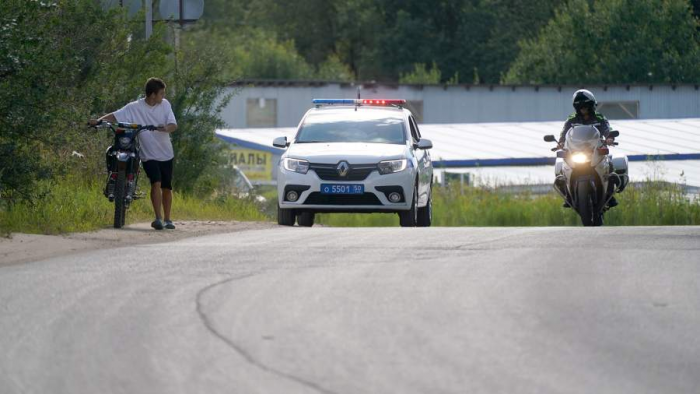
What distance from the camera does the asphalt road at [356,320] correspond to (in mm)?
7090

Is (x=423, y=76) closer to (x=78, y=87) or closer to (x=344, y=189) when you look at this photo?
(x=78, y=87)

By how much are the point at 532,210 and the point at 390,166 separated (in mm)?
12019

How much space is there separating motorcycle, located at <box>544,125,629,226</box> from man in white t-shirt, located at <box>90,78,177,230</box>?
18.0ft

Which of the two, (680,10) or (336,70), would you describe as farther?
(336,70)

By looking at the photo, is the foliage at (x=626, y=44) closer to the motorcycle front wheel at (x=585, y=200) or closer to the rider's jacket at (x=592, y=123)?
the rider's jacket at (x=592, y=123)

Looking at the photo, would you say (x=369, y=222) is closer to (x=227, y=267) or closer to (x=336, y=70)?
(x=227, y=267)

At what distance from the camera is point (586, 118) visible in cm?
2016

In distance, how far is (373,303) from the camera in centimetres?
932

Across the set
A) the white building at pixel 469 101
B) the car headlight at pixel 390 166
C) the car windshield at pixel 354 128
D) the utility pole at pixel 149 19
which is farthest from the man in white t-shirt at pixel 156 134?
the white building at pixel 469 101

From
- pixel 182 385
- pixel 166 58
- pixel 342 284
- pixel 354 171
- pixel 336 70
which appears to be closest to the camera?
pixel 182 385

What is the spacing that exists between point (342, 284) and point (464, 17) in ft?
307

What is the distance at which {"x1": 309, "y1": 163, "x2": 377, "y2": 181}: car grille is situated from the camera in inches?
773

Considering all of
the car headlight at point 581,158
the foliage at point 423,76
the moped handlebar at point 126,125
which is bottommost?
the car headlight at point 581,158

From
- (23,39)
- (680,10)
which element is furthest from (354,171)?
(680,10)
